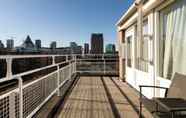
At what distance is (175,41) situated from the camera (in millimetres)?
4586

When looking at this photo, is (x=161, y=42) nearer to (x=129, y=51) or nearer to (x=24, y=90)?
(x=24, y=90)

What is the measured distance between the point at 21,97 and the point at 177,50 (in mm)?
2552

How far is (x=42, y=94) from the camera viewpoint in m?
5.12

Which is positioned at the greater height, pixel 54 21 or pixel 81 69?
pixel 54 21

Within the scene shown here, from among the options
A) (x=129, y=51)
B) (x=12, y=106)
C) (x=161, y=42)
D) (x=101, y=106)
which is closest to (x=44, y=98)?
(x=101, y=106)

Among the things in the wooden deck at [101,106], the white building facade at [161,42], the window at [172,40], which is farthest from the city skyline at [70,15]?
the window at [172,40]

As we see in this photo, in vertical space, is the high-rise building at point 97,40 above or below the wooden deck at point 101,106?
above

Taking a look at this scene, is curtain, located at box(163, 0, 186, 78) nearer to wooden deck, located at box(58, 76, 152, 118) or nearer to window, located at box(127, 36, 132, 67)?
wooden deck, located at box(58, 76, 152, 118)

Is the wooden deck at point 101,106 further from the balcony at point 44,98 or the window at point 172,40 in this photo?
the window at point 172,40

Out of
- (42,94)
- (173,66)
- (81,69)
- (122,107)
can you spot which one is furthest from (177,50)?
(81,69)

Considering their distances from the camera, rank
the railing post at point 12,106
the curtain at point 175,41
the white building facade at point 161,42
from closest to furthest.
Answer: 1. the railing post at point 12,106
2. the curtain at point 175,41
3. the white building facade at point 161,42

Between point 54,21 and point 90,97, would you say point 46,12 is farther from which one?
point 90,97

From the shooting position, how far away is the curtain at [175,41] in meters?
4.22

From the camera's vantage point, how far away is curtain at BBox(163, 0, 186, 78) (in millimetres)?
4223
